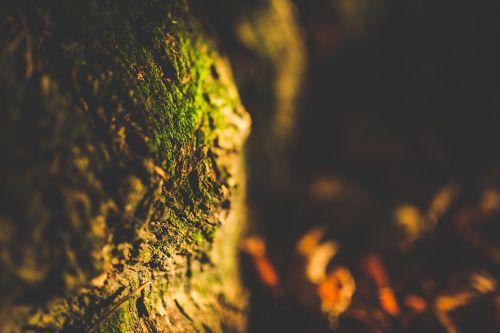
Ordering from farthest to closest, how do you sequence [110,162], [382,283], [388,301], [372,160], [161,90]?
[372,160] → [382,283] → [388,301] → [161,90] → [110,162]

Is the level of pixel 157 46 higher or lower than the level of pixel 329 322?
higher

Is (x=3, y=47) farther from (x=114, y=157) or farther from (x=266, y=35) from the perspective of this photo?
(x=266, y=35)

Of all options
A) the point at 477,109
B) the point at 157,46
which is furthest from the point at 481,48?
the point at 157,46

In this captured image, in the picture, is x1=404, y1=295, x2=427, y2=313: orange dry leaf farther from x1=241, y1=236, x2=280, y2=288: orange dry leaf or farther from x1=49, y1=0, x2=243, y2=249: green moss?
x1=49, y1=0, x2=243, y2=249: green moss

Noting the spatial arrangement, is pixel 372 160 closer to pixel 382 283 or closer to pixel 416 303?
pixel 382 283

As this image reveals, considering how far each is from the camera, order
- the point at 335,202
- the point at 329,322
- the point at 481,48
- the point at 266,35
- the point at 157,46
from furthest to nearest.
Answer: the point at 481,48 < the point at 335,202 < the point at 266,35 < the point at 329,322 < the point at 157,46

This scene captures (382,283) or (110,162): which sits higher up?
(110,162)

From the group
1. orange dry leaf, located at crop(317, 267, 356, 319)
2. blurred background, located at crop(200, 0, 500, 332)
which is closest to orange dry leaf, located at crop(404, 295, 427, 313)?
blurred background, located at crop(200, 0, 500, 332)

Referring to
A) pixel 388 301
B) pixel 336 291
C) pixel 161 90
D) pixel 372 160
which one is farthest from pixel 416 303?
pixel 161 90

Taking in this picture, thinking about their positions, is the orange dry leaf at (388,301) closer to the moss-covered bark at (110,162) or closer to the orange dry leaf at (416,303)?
the orange dry leaf at (416,303)
